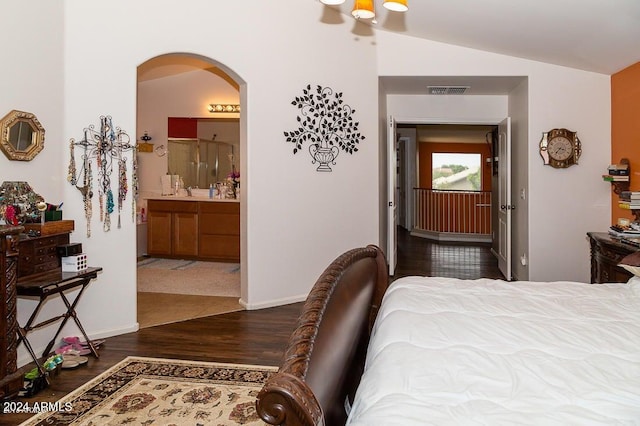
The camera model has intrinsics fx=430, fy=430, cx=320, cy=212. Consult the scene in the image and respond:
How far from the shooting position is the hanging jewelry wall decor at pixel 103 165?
3.32 metres

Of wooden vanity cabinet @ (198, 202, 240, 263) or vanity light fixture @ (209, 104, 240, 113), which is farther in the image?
vanity light fixture @ (209, 104, 240, 113)

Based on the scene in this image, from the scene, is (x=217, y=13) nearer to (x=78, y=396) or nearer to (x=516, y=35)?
(x=516, y=35)

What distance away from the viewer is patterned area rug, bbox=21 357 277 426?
Result: 2184 millimetres

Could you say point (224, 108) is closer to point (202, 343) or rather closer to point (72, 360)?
point (202, 343)

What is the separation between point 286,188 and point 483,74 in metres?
2.55

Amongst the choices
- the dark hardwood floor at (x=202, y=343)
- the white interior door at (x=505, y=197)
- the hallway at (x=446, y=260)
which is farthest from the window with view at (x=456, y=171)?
the dark hardwood floor at (x=202, y=343)

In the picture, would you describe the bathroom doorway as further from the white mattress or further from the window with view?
the window with view

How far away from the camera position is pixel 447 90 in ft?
18.0

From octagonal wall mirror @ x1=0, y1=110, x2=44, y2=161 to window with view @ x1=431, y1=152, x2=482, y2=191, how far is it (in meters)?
10.2

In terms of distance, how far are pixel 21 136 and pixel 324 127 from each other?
8.79 ft

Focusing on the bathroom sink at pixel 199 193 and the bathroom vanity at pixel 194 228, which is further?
the bathroom sink at pixel 199 193

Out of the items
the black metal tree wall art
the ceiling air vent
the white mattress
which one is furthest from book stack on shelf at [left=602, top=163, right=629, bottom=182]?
the white mattress

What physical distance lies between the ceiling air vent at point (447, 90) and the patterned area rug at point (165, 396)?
405cm

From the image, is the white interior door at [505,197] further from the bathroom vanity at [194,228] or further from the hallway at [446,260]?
the bathroom vanity at [194,228]
